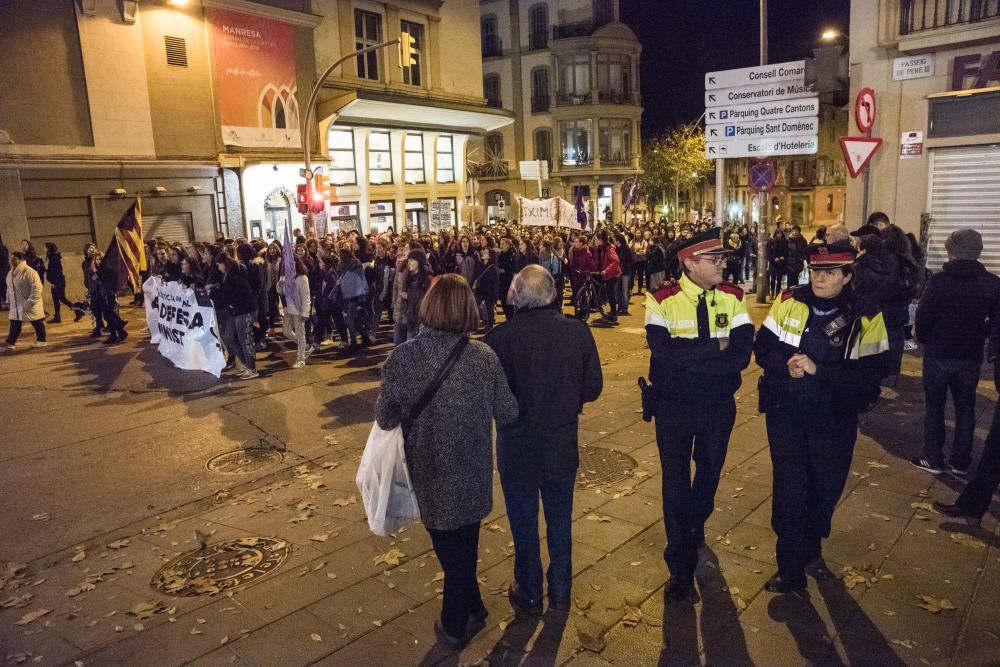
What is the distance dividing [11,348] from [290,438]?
9.77m

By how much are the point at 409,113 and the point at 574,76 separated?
20.3 metres

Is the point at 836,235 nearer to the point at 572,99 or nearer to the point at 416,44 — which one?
the point at 416,44

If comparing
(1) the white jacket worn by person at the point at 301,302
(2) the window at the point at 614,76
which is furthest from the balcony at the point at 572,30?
(1) the white jacket worn by person at the point at 301,302

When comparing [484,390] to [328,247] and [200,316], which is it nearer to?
[200,316]

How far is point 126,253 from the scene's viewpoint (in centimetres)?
1320

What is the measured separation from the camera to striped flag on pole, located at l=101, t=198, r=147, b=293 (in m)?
13.1

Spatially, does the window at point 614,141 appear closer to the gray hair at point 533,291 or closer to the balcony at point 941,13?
the balcony at point 941,13

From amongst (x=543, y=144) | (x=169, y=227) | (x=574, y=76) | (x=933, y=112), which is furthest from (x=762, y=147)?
(x=543, y=144)

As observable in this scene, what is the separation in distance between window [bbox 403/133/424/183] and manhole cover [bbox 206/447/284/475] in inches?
1049

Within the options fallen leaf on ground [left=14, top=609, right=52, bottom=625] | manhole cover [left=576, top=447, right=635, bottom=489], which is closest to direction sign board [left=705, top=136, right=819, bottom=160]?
manhole cover [left=576, top=447, right=635, bottom=489]

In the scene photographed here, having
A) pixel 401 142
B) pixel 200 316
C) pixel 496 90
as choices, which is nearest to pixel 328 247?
pixel 200 316

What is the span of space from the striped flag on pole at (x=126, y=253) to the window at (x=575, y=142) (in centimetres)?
3808

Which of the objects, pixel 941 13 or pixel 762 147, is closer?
pixel 941 13

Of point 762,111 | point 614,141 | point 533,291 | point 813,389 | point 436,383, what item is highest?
point 614,141
